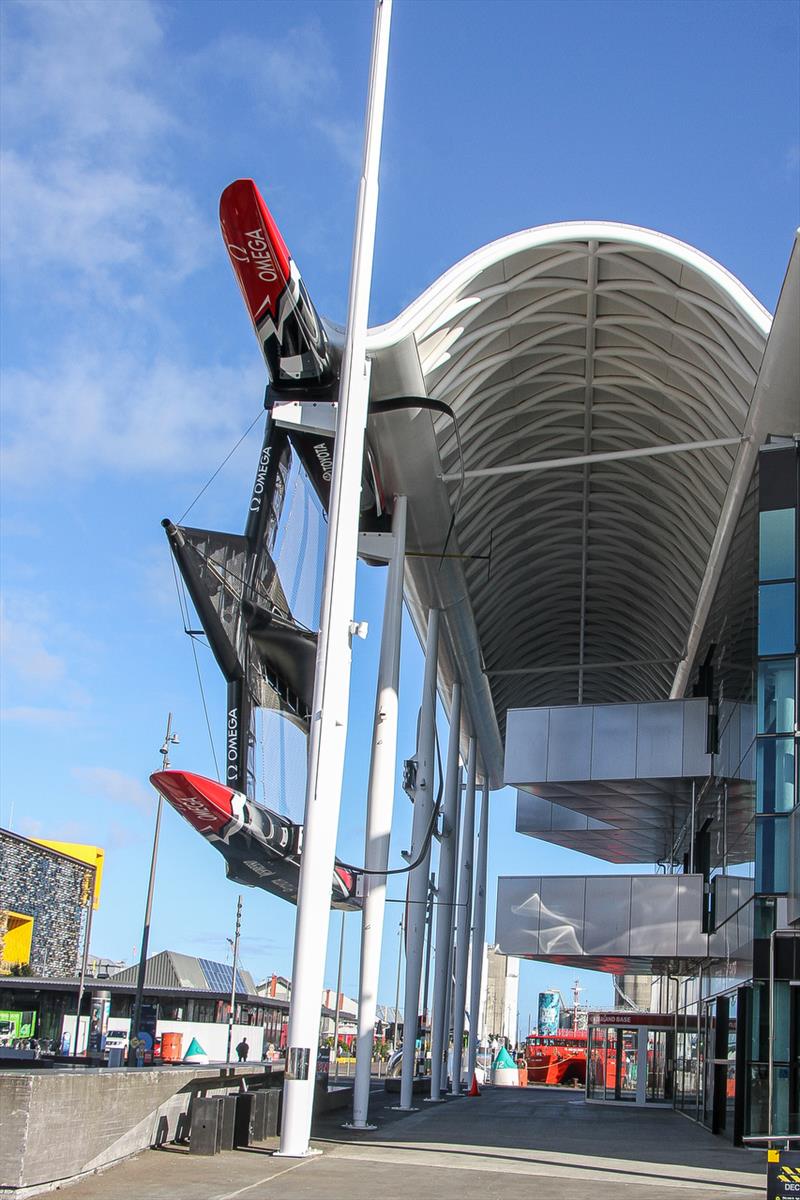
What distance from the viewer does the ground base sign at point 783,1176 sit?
30.9 feet

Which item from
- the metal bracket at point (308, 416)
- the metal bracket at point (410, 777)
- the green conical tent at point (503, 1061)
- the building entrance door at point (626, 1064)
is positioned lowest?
the green conical tent at point (503, 1061)

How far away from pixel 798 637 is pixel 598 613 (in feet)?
88.2

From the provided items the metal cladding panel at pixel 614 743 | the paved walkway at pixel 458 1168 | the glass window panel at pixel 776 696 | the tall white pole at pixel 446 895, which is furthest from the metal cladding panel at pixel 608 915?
the glass window panel at pixel 776 696

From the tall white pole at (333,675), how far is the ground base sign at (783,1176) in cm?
773

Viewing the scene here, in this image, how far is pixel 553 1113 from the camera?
95.7ft

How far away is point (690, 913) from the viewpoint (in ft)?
96.0

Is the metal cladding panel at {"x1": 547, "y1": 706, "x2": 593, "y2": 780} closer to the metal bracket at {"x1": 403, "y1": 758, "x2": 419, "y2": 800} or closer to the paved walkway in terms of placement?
the metal bracket at {"x1": 403, "y1": 758, "x2": 419, "y2": 800}

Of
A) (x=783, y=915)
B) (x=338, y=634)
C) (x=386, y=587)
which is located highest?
(x=386, y=587)

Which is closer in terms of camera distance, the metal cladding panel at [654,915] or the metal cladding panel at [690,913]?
the metal cladding panel at [690,913]

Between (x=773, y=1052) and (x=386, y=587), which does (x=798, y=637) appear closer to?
(x=773, y=1052)

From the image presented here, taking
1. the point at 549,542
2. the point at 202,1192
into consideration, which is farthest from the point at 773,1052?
the point at 549,542

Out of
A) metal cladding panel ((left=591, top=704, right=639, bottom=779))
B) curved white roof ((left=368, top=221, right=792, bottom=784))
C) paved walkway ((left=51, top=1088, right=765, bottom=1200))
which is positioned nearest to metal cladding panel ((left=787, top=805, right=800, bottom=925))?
paved walkway ((left=51, top=1088, right=765, bottom=1200))

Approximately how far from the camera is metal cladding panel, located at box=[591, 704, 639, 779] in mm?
30578

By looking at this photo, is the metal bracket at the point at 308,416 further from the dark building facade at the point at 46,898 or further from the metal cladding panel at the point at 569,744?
the dark building facade at the point at 46,898
